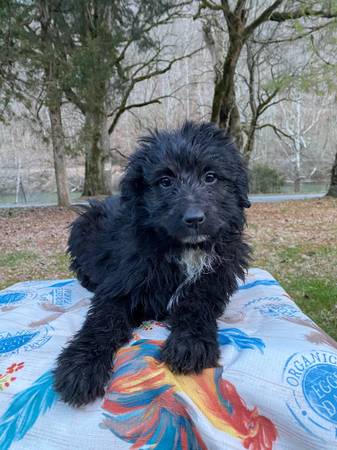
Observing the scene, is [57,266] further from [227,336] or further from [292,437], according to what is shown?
[292,437]

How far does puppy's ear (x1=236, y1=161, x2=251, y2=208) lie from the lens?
291 centimetres

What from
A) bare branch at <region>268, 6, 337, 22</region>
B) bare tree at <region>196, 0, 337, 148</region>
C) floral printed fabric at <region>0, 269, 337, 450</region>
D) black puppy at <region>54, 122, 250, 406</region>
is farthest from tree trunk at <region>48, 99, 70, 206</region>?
floral printed fabric at <region>0, 269, 337, 450</region>

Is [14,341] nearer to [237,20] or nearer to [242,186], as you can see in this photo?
[242,186]

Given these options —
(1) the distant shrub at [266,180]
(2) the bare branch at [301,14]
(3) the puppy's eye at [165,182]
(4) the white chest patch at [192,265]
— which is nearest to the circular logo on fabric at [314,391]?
(4) the white chest patch at [192,265]

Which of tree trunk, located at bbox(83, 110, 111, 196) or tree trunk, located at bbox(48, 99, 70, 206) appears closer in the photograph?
tree trunk, located at bbox(48, 99, 70, 206)

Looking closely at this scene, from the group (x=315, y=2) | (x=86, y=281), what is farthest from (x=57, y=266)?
(x=315, y=2)

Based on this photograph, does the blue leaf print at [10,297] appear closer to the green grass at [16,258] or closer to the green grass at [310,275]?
the green grass at [310,275]

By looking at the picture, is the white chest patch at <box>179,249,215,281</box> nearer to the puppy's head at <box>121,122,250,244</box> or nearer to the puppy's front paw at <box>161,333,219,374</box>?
the puppy's head at <box>121,122,250,244</box>

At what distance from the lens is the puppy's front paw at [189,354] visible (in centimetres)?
220

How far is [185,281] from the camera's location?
275 centimetres

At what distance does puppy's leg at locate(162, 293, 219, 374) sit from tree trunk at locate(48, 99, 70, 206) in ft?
37.1

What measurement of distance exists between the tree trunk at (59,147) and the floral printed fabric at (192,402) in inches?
453

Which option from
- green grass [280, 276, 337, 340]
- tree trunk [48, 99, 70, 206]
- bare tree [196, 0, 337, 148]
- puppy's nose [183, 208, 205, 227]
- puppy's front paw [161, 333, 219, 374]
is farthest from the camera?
bare tree [196, 0, 337, 148]

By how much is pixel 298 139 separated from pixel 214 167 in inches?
1398
